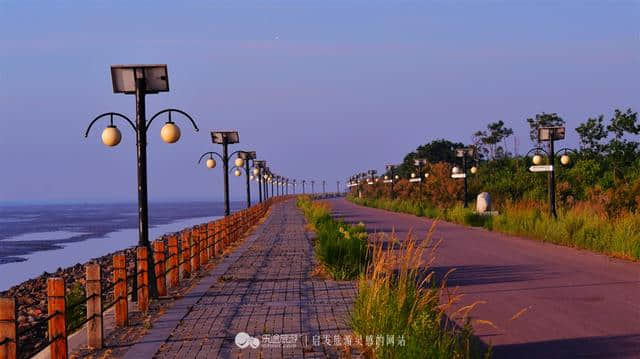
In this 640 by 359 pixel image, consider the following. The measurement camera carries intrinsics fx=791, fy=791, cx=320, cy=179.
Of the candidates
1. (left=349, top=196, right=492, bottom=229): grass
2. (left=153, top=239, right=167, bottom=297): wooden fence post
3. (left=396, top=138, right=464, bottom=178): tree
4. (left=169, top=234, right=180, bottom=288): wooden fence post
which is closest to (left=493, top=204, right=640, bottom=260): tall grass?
(left=349, top=196, right=492, bottom=229): grass

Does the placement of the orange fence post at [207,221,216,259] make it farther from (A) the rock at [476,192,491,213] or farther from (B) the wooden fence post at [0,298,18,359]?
(A) the rock at [476,192,491,213]

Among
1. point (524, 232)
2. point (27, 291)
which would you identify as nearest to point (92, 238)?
point (27, 291)

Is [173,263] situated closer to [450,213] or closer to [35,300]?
[35,300]

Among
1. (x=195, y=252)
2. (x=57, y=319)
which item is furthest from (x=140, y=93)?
(x=57, y=319)

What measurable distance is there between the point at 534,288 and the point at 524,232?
42.4 feet

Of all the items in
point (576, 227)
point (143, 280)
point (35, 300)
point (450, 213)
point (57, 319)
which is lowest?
point (35, 300)

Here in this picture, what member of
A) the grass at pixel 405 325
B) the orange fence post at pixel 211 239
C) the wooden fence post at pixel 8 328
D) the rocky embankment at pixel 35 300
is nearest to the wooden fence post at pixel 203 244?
the orange fence post at pixel 211 239

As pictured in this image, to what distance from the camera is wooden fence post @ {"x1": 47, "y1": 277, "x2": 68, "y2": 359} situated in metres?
7.57

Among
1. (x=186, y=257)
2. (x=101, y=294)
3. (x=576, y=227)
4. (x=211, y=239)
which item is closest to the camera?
(x=101, y=294)

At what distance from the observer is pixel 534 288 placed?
1302 centimetres

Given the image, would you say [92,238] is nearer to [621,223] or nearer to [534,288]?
[621,223]

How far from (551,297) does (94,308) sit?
6.89 meters

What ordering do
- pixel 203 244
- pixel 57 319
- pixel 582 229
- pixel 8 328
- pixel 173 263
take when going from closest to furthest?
1. pixel 8 328
2. pixel 57 319
3. pixel 173 263
4. pixel 203 244
5. pixel 582 229

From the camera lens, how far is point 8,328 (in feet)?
21.4
